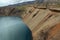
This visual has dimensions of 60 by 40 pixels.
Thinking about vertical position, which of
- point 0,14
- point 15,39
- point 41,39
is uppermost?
point 41,39

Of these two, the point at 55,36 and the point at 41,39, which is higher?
the point at 55,36

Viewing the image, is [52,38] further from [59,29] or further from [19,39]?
[19,39]

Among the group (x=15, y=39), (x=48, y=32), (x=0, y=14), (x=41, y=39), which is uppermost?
(x=48, y=32)

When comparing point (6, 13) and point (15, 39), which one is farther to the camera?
point (6, 13)

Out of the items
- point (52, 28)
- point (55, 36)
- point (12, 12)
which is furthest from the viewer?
point (12, 12)

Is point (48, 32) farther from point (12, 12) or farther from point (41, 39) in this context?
point (12, 12)

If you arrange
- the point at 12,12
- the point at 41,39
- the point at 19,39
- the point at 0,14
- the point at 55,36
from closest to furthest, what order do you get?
1. the point at 55,36
2. the point at 41,39
3. the point at 19,39
4. the point at 12,12
5. the point at 0,14

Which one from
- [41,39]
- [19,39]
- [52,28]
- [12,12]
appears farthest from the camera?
[12,12]

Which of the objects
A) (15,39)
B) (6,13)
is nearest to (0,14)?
(6,13)

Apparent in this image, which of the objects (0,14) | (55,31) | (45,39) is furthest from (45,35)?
(0,14)
